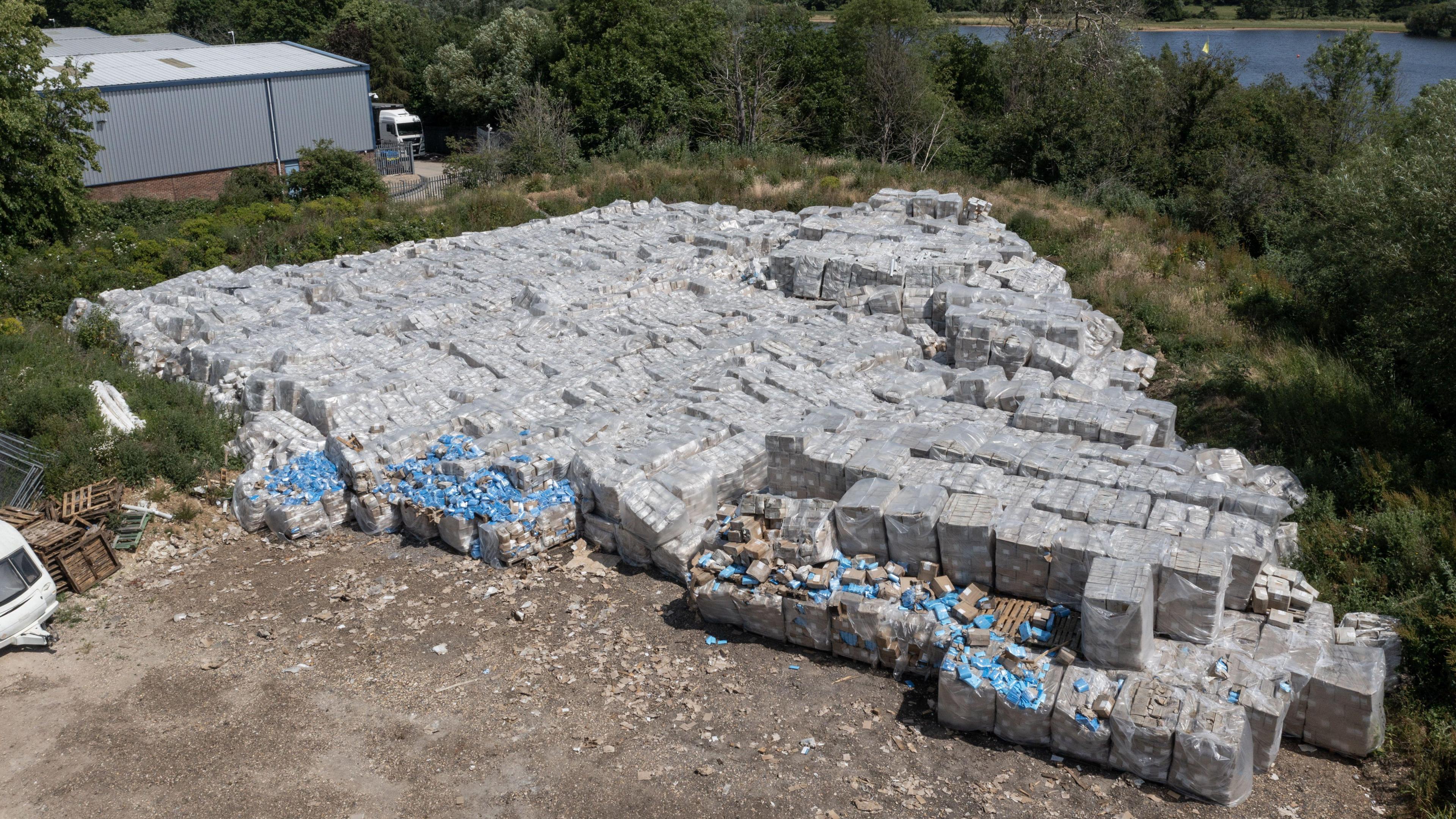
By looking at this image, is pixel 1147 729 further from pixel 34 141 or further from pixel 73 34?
pixel 73 34

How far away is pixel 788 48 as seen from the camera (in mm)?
39250

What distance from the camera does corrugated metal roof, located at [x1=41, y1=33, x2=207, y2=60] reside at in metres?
42.4

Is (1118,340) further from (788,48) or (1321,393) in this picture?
(788,48)

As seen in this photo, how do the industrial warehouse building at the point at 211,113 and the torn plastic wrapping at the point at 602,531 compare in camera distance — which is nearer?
the torn plastic wrapping at the point at 602,531

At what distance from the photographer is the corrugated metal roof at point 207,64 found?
32531 millimetres

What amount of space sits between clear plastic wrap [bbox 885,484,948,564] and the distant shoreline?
65476 mm

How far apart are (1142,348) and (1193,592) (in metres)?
10.1

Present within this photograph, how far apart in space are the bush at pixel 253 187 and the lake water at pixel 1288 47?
117 feet

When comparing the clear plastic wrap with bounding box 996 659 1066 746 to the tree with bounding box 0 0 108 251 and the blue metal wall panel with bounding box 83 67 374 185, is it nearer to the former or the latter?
the tree with bounding box 0 0 108 251

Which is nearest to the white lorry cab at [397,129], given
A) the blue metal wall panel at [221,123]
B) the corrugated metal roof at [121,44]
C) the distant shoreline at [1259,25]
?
the blue metal wall panel at [221,123]

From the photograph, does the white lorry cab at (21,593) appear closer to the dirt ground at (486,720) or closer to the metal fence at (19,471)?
the dirt ground at (486,720)

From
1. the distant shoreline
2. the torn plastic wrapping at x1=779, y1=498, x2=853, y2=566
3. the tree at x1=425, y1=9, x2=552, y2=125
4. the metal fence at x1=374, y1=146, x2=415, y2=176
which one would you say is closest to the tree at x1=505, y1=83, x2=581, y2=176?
the metal fence at x1=374, y1=146, x2=415, y2=176

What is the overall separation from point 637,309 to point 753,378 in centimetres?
459

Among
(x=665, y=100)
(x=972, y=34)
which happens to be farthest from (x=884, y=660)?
(x=972, y=34)
